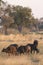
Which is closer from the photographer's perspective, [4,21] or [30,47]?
[30,47]

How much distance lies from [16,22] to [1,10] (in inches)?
456

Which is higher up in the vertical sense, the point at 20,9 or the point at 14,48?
the point at 20,9

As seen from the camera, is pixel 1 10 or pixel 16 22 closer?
pixel 1 10

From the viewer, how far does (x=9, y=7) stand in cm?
6269

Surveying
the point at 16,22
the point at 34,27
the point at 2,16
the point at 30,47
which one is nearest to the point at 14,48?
the point at 30,47

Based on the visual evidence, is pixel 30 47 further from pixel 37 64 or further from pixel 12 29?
pixel 12 29

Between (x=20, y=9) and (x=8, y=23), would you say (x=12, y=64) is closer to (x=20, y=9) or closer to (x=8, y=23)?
(x=8, y=23)

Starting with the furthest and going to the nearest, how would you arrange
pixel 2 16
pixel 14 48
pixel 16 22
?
pixel 16 22
pixel 2 16
pixel 14 48

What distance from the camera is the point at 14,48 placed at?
13.6m

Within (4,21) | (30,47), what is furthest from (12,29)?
(30,47)

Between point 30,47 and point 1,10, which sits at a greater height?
point 1,10

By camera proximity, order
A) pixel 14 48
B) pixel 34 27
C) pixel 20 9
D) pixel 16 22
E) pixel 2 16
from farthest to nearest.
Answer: pixel 34 27 → pixel 20 9 → pixel 16 22 → pixel 2 16 → pixel 14 48

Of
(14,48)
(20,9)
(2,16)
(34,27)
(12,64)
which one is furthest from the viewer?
(34,27)

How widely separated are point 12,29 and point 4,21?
505 inches
